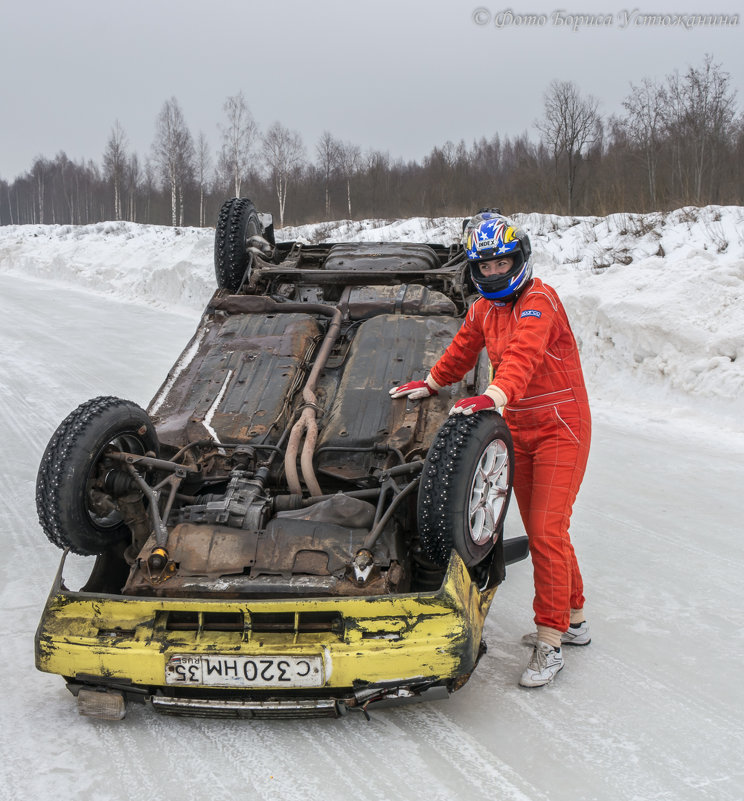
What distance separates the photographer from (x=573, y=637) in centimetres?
394

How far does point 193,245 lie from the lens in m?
21.2

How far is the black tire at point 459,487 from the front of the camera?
3.31 metres

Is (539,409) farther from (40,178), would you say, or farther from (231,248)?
(40,178)

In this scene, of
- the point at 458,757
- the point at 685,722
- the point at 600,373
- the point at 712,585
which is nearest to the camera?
the point at 458,757

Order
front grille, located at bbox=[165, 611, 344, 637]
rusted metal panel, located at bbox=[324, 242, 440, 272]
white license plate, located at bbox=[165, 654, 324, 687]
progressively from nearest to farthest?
1. white license plate, located at bbox=[165, 654, 324, 687]
2. front grille, located at bbox=[165, 611, 344, 637]
3. rusted metal panel, located at bbox=[324, 242, 440, 272]

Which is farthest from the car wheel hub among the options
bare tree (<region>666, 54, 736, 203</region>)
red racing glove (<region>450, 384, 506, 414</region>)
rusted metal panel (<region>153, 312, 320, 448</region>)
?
bare tree (<region>666, 54, 736, 203</region>)

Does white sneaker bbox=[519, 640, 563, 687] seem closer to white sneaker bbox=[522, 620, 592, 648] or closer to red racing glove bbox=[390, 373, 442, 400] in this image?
white sneaker bbox=[522, 620, 592, 648]

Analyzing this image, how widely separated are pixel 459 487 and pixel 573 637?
1246mm

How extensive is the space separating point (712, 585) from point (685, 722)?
148cm

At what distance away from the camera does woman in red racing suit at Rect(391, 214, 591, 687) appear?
362cm

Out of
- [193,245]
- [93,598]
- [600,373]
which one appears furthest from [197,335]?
[193,245]

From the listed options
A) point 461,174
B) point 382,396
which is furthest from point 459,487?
point 461,174

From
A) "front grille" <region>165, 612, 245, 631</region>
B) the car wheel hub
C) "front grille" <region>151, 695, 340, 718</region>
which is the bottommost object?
"front grille" <region>151, 695, 340, 718</region>

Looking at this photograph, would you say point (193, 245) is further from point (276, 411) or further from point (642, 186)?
point (276, 411)
